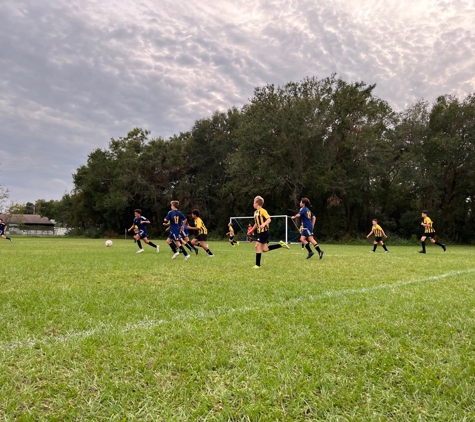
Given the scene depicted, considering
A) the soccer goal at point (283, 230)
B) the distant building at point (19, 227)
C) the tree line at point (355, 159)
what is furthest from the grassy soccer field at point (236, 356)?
the distant building at point (19, 227)

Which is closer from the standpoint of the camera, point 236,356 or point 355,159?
point 236,356

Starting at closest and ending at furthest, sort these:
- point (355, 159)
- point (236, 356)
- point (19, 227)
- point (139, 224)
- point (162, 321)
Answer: point (236, 356) → point (162, 321) → point (139, 224) → point (355, 159) → point (19, 227)

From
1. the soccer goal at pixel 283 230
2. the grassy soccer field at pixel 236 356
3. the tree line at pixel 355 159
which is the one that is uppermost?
the tree line at pixel 355 159

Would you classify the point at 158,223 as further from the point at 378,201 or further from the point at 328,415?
the point at 328,415

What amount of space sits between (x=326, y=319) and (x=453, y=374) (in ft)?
4.54

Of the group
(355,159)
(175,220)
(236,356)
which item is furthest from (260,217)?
(355,159)

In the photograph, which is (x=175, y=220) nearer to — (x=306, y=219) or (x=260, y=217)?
(x=260, y=217)

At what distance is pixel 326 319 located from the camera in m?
3.61

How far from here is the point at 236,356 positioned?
2652 mm

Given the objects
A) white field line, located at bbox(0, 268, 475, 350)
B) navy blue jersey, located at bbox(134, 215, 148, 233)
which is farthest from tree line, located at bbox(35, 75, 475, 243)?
white field line, located at bbox(0, 268, 475, 350)

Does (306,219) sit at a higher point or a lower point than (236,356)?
higher

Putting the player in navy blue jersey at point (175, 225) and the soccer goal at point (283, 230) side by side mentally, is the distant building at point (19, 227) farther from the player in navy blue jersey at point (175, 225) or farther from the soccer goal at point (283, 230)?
the player in navy blue jersey at point (175, 225)

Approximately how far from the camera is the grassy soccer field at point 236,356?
6.48 feet

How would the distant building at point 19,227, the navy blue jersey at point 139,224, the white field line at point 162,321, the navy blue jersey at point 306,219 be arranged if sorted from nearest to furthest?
1. the white field line at point 162,321
2. the navy blue jersey at point 306,219
3. the navy blue jersey at point 139,224
4. the distant building at point 19,227
